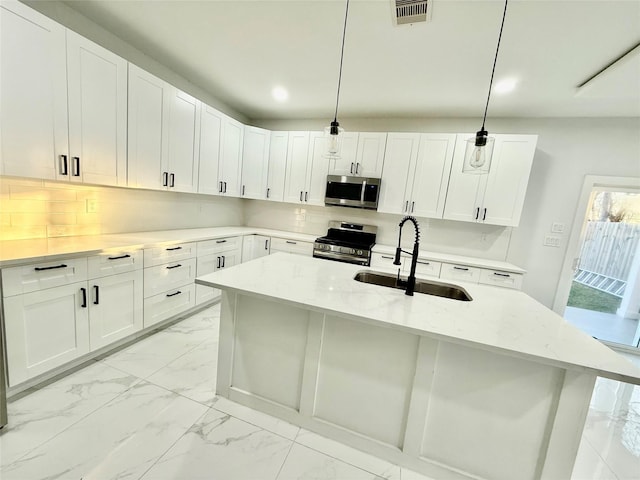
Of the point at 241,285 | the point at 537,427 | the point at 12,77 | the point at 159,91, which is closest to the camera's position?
the point at 537,427

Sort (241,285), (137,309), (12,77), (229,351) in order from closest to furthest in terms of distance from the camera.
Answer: (241,285) < (12,77) < (229,351) < (137,309)

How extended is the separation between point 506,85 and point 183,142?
3.39 m

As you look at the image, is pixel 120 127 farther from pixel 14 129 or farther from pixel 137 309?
pixel 137 309

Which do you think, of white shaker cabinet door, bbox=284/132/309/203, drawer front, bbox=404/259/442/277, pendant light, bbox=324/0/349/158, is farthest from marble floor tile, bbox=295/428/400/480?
white shaker cabinet door, bbox=284/132/309/203

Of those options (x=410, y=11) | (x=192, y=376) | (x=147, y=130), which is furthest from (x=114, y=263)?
(x=410, y=11)

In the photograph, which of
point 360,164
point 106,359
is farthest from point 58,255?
point 360,164

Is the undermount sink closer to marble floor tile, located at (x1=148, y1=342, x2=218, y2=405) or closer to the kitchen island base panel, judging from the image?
the kitchen island base panel

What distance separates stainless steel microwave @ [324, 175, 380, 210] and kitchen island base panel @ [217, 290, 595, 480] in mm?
2333

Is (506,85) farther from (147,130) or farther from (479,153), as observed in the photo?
(147,130)

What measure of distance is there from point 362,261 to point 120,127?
112 inches

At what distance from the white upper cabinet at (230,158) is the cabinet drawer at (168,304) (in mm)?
1446

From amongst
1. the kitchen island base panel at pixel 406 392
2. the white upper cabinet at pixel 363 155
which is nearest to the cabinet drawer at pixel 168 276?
the kitchen island base panel at pixel 406 392

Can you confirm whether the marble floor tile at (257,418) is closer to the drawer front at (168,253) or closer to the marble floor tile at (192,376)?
the marble floor tile at (192,376)

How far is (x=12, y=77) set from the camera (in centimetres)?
Result: 158
